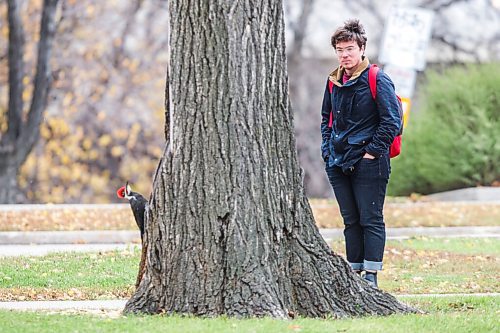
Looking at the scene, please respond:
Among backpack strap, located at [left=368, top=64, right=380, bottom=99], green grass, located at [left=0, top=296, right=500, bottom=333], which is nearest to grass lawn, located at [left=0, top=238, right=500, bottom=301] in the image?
green grass, located at [left=0, top=296, right=500, bottom=333]

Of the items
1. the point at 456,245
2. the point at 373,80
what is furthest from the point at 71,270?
the point at 456,245

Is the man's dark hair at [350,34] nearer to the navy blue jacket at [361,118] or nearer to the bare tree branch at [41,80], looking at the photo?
the navy blue jacket at [361,118]

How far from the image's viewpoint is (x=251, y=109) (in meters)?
6.86

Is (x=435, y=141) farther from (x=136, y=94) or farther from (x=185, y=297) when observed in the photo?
(x=185, y=297)

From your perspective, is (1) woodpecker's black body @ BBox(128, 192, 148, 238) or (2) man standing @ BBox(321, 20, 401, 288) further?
(1) woodpecker's black body @ BBox(128, 192, 148, 238)

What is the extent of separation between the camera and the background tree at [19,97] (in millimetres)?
19391

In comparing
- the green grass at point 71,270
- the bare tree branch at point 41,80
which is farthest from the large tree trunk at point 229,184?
the bare tree branch at point 41,80

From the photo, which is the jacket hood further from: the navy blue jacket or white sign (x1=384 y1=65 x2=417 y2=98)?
white sign (x1=384 y1=65 x2=417 y2=98)

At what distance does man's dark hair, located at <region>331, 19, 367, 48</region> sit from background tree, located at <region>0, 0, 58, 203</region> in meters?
12.4

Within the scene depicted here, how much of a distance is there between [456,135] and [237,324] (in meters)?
15.4

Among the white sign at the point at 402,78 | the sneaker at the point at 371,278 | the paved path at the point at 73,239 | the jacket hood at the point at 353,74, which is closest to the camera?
the jacket hood at the point at 353,74

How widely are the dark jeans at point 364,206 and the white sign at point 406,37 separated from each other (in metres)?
9.21

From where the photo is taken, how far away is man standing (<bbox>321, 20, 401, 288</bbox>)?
754 cm

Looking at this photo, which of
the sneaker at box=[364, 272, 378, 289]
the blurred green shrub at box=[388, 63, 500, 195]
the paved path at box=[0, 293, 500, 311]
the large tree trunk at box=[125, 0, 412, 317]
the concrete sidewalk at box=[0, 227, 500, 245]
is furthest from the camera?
the blurred green shrub at box=[388, 63, 500, 195]
